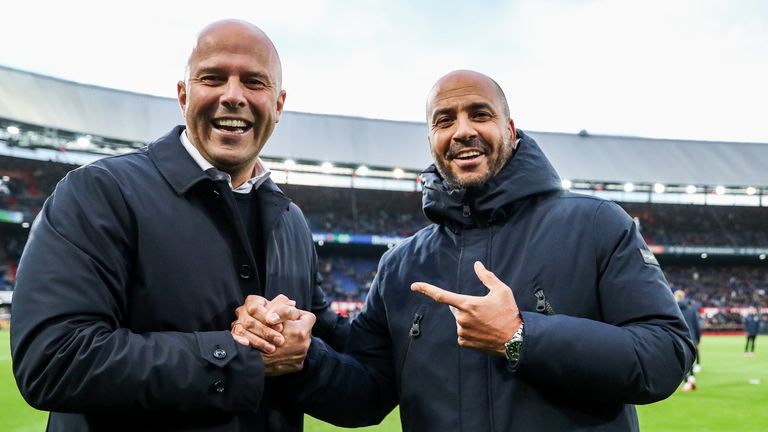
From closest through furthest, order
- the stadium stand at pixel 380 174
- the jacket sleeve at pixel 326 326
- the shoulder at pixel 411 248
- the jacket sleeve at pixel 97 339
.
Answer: the jacket sleeve at pixel 97 339
the shoulder at pixel 411 248
the jacket sleeve at pixel 326 326
the stadium stand at pixel 380 174

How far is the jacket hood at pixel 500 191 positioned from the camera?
9.12 feet

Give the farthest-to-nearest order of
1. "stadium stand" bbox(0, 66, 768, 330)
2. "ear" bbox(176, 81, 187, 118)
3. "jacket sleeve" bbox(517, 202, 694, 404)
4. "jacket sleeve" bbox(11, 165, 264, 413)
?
"stadium stand" bbox(0, 66, 768, 330) → "ear" bbox(176, 81, 187, 118) → "jacket sleeve" bbox(517, 202, 694, 404) → "jacket sleeve" bbox(11, 165, 264, 413)

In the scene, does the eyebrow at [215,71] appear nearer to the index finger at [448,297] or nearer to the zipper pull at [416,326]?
the index finger at [448,297]

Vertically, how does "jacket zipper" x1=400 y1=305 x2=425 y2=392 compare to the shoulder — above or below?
below

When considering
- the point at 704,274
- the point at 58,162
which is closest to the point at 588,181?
the point at 704,274

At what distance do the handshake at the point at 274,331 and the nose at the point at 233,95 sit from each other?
0.85 metres

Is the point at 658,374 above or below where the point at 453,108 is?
below

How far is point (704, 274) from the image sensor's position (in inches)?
1962

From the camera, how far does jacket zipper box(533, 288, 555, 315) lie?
2582 mm

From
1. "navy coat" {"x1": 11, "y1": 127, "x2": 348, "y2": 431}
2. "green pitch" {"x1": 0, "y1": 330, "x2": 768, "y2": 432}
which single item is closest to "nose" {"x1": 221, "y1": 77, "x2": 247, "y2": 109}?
"navy coat" {"x1": 11, "y1": 127, "x2": 348, "y2": 431}

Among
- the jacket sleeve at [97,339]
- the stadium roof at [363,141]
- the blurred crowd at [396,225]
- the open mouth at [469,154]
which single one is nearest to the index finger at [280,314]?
the jacket sleeve at [97,339]

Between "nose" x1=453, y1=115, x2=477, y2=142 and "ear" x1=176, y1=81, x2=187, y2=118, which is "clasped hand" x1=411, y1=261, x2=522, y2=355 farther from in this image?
"ear" x1=176, y1=81, x2=187, y2=118

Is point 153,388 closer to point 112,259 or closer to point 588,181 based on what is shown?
point 112,259

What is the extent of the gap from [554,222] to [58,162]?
146 feet
